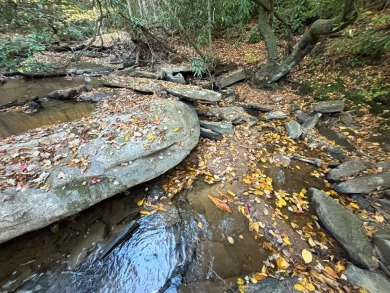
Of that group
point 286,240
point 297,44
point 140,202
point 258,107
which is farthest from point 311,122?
point 140,202

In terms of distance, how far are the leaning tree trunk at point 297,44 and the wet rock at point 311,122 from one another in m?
2.33

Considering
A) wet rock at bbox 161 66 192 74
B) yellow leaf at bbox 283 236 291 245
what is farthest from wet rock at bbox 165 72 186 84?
yellow leaf at bbox 283 236 291 245

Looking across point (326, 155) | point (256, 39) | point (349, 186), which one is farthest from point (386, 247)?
point (256, 39)

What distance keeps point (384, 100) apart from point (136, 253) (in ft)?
19.3

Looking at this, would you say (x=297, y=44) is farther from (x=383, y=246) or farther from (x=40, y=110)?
(x=40, y=110)

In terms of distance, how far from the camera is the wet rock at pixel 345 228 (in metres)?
2.64

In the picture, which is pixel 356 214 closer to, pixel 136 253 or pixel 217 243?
pixel 217 243

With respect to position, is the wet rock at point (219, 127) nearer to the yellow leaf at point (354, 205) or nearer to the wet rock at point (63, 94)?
the yellow leaf at point (354, 205)

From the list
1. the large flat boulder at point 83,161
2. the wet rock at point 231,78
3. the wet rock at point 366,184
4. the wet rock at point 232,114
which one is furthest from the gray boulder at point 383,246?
the wet rock at point 231,78

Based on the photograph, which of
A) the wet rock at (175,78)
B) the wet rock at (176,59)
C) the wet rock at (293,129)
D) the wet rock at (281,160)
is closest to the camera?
the wet rock at (281,160)

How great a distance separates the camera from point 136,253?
2.84 m

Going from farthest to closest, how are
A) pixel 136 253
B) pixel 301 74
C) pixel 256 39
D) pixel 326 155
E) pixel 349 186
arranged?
pixel 256 39 → pixel 301 74 → pixel 326 155 → pixel 349 186 → pixel 136 253

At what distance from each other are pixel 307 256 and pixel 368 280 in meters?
0.59

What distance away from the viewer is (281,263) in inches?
106
